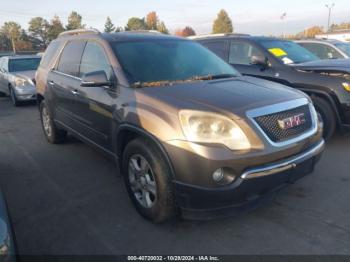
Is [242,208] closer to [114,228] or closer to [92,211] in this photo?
[114,228]

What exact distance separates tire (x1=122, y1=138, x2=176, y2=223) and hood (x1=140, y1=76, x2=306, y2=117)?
482mm

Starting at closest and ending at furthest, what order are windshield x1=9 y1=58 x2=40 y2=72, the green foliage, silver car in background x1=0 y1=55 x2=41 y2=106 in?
silver car in background x1=0 y1=55 x2=41 y2=106 < windshield x1=9 y1=58 x2=40 y2=72 < the green foliage

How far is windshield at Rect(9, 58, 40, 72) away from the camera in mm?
11078

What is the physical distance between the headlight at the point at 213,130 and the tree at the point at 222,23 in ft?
230

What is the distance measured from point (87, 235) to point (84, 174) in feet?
A: 5.05

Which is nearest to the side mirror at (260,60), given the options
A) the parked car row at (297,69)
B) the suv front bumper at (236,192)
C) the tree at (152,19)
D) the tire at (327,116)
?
the parked car row at (297,69)

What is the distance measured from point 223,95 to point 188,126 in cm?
56

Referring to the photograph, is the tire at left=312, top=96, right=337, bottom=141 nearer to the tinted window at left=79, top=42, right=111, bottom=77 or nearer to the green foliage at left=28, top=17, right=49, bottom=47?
the tinted window at left=79, top=42, right=111, bottom=77

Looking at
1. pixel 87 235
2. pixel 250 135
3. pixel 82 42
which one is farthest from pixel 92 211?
pixel 82 42

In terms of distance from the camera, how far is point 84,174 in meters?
4.59

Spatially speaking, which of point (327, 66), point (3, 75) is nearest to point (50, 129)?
point (327, 66)

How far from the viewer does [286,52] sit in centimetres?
632

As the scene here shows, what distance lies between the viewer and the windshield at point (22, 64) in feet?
36.3

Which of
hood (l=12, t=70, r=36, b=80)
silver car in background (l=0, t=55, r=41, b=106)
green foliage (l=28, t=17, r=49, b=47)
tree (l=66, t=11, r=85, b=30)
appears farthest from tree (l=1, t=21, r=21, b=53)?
hood (l=12, t=70, r=36, b=80)
